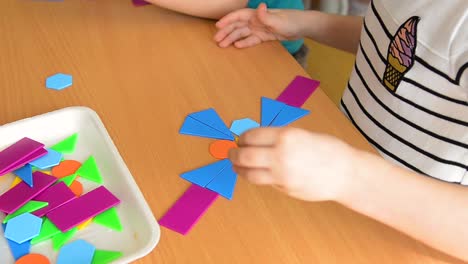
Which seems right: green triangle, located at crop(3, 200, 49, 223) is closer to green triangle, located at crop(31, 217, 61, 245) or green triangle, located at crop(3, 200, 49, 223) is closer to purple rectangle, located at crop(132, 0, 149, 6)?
green triangle, located at crop(31, 217, 61, 245)

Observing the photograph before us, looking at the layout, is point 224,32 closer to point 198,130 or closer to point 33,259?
point 198,130

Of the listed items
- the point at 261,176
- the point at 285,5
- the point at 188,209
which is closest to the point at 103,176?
the point at 188,209

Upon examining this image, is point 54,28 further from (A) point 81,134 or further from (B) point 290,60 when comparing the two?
(B) point 290,60

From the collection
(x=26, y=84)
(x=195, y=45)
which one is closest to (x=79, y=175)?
(x=26, y=84)

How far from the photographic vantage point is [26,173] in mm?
603

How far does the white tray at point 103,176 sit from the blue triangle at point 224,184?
8 centimetres

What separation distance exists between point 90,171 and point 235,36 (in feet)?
1.09

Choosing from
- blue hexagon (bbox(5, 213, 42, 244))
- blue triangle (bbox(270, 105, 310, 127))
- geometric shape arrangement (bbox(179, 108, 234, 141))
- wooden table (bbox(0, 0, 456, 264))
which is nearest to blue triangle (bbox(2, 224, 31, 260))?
blue hexagon (bbox(5, 213, 42, 244))

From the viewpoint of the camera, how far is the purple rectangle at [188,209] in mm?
557

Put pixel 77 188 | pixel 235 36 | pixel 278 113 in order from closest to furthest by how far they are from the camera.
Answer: pixel 77 188, pixel 278 113, pixel 235 36

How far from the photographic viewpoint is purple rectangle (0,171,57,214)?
0.57 metres

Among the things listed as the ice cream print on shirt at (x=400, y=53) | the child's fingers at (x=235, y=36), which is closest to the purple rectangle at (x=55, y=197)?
the child's fingers at (x=235, y=36)

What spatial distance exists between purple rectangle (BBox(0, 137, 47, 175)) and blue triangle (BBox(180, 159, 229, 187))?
0.61ft

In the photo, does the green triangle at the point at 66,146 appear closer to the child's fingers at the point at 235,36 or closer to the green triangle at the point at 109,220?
the green triangle at the point at 109,220
